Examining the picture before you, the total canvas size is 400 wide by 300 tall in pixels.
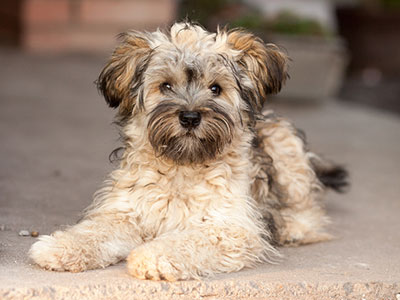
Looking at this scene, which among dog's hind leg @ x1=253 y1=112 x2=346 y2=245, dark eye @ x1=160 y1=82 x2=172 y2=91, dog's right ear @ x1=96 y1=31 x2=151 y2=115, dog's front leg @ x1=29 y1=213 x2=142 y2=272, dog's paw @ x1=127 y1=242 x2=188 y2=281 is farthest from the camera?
dog's hind leg @ x1=253 y1=112 x2=346 y2=245

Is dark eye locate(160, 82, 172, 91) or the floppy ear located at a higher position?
the floppy ear

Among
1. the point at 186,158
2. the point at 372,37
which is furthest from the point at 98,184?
the point at 372,37

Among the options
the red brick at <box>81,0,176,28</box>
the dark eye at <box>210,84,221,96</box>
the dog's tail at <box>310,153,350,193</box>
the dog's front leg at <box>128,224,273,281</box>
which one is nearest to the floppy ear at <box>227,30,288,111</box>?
the dark eye at <box>210,84,221,96</box>

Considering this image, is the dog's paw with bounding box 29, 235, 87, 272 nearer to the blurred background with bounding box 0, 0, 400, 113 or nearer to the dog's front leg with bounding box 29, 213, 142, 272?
the dog's front leg with bounding box 29, 213, 142, 272

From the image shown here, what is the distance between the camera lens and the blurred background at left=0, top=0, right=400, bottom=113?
35.9 feet

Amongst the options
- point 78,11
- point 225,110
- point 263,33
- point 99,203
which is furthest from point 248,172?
point 78,11

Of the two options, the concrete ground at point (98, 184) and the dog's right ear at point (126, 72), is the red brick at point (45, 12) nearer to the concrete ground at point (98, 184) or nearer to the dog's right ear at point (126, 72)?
the concrete ground at point (98, 184)

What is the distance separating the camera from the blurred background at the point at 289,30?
10.9m

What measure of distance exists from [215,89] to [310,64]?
21.0 feet

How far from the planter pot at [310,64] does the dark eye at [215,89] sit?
6.11 m

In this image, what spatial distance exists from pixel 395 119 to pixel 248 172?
22.3ft

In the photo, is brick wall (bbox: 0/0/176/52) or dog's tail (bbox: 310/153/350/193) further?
brick wall (bbox: 0/0/176/52)

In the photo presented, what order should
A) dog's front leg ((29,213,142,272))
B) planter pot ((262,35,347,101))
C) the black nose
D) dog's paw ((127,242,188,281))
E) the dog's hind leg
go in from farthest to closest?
planter pot ((262,35,347,101))
the dog's hind leg
the black nose
dog's front leg ((29,213,142,272))
dog's paw ((127,242,188,281))

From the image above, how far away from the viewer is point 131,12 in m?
12.5
